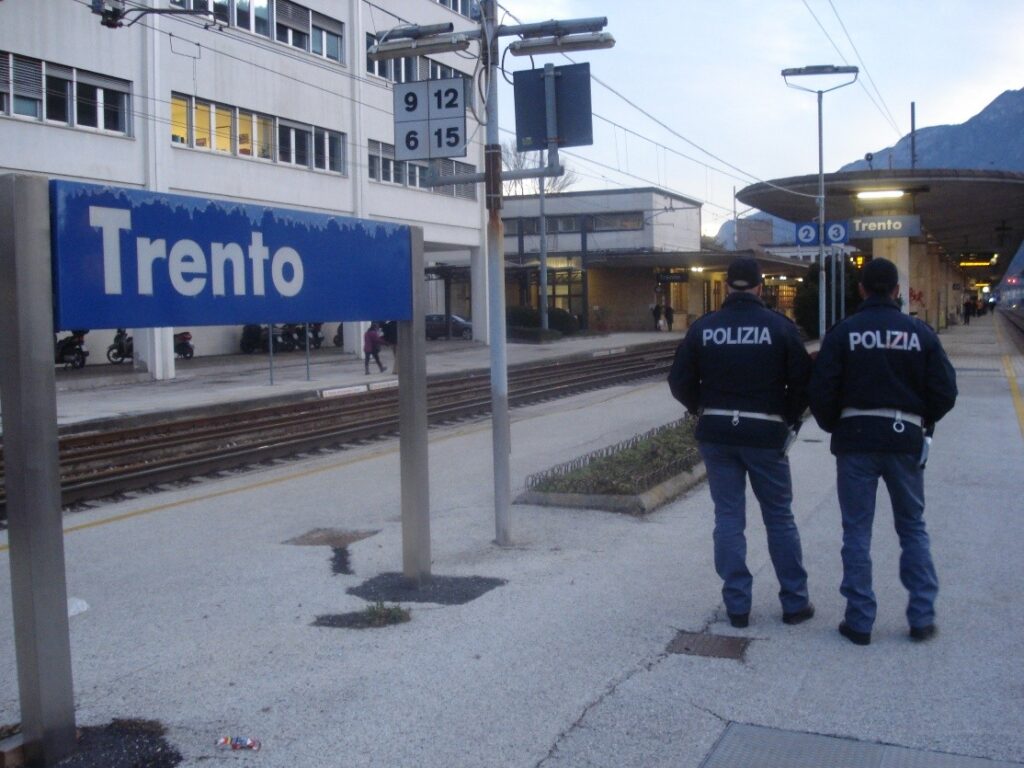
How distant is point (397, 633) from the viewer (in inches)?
224

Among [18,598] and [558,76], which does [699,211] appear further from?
[18,598]

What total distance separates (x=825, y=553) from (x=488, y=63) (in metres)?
4.24

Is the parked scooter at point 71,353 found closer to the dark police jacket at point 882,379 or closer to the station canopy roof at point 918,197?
the station canopy roof at point 918,197

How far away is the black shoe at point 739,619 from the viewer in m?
5.63

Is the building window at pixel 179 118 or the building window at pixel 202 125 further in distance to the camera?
the building window at pixel 202 125

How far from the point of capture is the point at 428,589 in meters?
6.61

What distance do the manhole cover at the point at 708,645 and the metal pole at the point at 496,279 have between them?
246cm

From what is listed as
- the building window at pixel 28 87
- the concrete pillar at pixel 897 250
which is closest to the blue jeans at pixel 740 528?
the building window at pixel 28 87

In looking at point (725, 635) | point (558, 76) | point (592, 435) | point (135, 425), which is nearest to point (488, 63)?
point (558, 76)

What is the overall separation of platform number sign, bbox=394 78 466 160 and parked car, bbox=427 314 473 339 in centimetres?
4101

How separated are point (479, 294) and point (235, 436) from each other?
28830 mm

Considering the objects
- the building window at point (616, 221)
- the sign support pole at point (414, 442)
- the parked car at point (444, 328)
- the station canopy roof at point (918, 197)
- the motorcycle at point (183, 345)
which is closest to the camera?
the sign support pole at point (414, 442)

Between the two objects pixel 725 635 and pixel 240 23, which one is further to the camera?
pixel 240 23

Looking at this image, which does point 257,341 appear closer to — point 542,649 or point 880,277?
point 542,649
